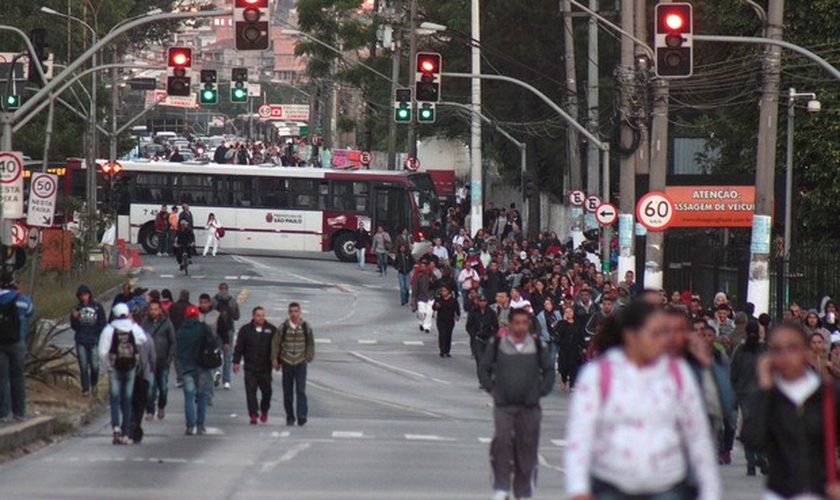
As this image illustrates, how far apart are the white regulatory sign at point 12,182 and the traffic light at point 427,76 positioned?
12.2 m

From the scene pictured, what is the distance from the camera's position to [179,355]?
74.3 feet

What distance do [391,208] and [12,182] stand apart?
34870mm

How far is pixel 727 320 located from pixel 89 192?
35675 mm

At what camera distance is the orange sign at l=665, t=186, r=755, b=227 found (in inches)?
1319

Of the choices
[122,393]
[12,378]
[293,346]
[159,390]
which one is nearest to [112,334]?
[122,393]

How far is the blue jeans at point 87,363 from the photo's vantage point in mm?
25500

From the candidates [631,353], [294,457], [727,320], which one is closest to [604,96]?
[727,320]

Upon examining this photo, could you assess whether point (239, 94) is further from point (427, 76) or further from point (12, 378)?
point (12, 378)

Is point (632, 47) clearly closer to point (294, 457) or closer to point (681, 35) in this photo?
point (681, 35)

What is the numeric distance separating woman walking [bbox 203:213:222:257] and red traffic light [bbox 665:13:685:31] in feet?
120

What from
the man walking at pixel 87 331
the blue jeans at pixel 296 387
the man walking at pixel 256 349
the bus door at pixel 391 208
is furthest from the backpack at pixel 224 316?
the bus door at pixel 391 208

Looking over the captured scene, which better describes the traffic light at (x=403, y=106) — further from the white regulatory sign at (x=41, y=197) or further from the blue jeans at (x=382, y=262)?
the white regulatory sign at (x=41, y=197)

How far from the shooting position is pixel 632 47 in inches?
1368

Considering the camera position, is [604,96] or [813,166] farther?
[604,96]
